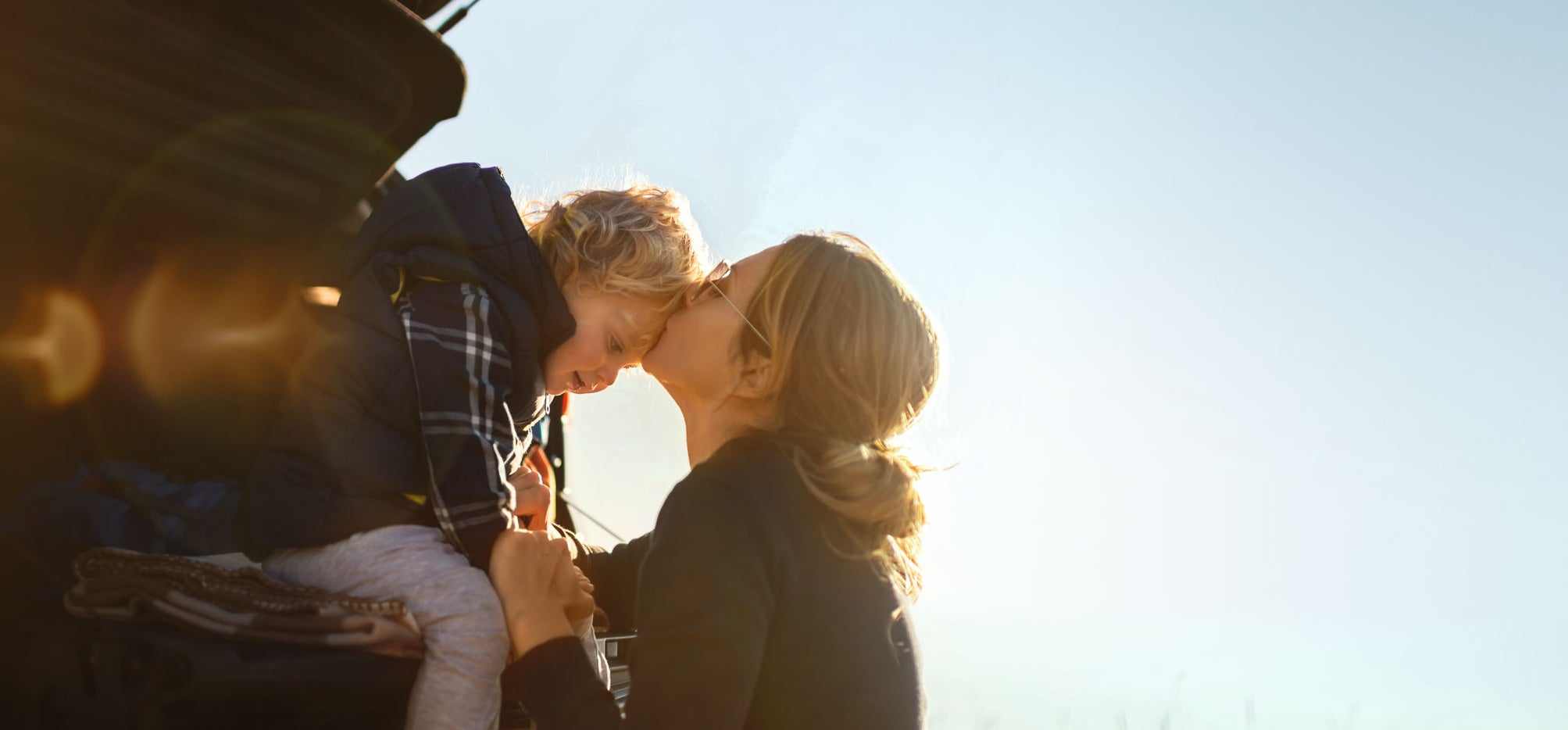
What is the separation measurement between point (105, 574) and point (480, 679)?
586mm

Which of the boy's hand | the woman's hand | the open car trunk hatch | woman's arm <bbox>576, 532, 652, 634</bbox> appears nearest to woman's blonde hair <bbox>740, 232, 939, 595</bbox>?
the woman's hand

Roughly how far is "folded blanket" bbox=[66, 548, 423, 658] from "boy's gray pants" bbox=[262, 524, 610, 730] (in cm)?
5

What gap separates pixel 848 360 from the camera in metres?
1.93

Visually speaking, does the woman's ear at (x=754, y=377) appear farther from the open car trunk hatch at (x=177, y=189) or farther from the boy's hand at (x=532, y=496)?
the open car trunk hatch at (x=177, y=189)

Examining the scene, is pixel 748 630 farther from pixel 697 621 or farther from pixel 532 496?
pixel 532 496

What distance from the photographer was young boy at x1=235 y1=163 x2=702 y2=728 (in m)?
1.95

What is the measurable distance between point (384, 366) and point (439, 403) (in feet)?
0.54

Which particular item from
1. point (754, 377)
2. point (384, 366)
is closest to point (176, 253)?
point (384, 366)

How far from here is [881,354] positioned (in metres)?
1.95

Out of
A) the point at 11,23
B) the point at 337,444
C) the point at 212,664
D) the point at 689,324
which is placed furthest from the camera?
the point at 689,324

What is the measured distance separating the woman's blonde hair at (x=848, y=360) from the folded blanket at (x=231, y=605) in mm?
730

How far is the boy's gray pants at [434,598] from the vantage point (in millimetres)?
1860

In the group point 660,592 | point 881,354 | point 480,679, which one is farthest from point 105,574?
point 881,354

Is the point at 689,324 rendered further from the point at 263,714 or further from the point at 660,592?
the point at 263,714
